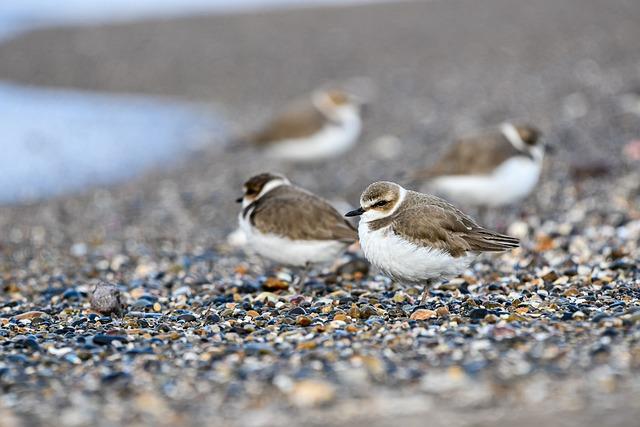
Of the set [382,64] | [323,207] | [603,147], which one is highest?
[382,64]

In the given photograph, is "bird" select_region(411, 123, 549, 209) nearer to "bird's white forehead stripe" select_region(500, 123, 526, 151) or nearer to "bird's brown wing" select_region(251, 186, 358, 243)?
"bird's white forehead stripe" select_region(500, 123, 526, 151)

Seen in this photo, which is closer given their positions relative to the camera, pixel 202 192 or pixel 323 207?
pixel 323 207

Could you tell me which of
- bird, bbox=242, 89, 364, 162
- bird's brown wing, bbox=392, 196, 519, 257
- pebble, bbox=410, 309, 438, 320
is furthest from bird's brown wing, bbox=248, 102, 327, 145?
pebble, bbox=410, 309, 438, 320

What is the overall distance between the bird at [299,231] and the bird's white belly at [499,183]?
1.92 metres

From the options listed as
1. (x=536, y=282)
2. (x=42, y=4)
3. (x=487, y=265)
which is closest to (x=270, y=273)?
(x=487, y=265)

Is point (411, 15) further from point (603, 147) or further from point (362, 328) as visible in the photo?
point (362, 328)

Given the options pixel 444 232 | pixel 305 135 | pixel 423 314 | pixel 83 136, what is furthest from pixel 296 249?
pixel 83 136

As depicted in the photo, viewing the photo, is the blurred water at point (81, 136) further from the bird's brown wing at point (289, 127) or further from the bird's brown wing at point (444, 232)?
the bird's brown wing at point (444, 232)

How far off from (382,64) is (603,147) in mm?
8513

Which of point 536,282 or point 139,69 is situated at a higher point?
point 139,69

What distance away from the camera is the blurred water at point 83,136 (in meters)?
11.9

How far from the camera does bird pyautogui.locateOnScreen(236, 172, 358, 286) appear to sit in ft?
20.8

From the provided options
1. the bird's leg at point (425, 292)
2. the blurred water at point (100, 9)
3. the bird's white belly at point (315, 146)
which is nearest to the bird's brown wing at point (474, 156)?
the bird's leg at point (425, 292)

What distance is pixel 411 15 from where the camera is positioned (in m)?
20.6
